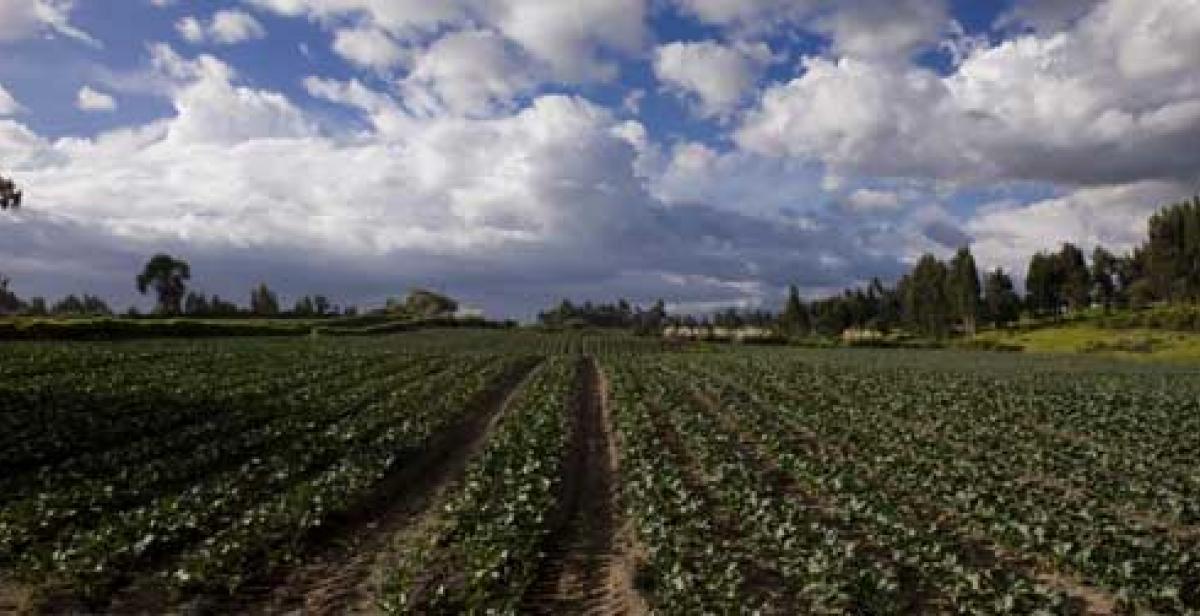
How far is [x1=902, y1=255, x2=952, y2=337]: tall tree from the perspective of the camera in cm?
15088

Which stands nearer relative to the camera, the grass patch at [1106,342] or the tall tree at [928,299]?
the grass patch at [1106,342]

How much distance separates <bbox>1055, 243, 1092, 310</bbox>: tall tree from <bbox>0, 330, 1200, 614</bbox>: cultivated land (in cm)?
12962

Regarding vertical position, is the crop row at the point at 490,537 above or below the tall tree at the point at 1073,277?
below

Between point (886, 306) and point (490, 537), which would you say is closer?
point (490, 537)

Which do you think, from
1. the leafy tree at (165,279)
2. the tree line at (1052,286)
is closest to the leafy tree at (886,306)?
the tree line at (1052,286)

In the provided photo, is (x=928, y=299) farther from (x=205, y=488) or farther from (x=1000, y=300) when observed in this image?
(x=205, y=488)

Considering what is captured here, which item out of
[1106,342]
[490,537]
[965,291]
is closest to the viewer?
[490,537]

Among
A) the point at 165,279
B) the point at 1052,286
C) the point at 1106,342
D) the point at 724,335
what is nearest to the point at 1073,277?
the point at 1052,286

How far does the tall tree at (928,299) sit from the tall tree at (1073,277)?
21437mm

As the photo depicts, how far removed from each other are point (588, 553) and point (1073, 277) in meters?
162

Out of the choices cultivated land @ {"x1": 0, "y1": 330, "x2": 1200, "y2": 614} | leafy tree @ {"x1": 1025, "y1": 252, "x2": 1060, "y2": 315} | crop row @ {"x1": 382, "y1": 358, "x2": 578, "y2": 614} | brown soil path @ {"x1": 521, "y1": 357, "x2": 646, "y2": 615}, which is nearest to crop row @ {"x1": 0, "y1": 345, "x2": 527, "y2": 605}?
cultivated land @ {"x1": 0, "y1": 330, "x2": 1200, "y2": 614}

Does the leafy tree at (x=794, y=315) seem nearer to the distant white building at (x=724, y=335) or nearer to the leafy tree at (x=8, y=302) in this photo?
the distant white building at (x=724, y=335)

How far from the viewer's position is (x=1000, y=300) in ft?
527

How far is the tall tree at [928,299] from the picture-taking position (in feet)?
495
